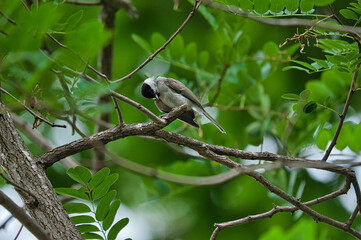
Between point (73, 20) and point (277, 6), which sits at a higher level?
point (277, 6)

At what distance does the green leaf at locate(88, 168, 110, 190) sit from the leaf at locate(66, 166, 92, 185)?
1.1 inches

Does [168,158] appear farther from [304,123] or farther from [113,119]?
[304,123]

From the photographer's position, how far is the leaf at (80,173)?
2.64 metres

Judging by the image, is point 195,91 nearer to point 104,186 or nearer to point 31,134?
point 31,134

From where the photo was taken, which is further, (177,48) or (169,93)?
(169,93)

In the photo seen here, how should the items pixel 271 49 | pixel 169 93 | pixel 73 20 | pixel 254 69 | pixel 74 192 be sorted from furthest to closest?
pixel 169 93
pixel 254 69
pixel 271 49
pixel 74 192
pixel 73 20

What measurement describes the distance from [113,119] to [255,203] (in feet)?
6.26

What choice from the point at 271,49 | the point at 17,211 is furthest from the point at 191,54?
the point at 17,211

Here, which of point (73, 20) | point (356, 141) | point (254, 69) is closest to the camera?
point (73, 20)

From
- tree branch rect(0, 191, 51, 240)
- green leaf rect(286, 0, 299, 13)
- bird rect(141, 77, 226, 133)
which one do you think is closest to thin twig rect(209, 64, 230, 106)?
bird rect(141, 77, 226, 133)

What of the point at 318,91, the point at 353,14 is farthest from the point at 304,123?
the point at 353,14

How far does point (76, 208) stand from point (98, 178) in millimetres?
277

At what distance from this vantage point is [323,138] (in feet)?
10.6

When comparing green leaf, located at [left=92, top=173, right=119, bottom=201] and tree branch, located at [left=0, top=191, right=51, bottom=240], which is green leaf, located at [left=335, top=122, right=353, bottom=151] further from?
tree branch, located at [left=0, top=191, right=51, bottom=240]
